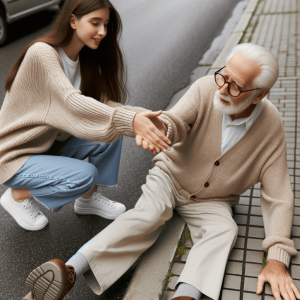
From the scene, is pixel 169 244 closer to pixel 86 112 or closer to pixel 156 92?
pixel 86 112

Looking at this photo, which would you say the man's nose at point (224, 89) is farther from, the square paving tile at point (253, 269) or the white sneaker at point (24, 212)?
the white sneaker at point (24, 212)

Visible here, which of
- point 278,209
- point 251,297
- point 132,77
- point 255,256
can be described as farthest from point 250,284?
point 132,77

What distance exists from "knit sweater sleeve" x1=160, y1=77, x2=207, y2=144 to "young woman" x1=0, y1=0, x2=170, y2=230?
0.21 metres

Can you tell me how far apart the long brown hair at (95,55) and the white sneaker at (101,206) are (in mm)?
820

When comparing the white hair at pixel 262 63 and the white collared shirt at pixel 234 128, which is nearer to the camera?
the white hair at pixel 262 63

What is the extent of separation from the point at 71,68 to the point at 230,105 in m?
1.22

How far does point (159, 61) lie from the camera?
7.59 m

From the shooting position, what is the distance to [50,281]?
2.38m

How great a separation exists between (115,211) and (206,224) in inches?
33.8

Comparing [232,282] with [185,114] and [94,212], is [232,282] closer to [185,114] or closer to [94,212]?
[185,114]

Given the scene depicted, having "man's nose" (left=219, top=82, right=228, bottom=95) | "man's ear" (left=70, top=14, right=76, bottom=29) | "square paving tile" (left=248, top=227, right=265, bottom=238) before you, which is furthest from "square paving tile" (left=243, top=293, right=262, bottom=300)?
→ "man's ear" (left=70, top=14, right=76, bottom=29)

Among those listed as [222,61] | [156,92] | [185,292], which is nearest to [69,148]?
[185,292]

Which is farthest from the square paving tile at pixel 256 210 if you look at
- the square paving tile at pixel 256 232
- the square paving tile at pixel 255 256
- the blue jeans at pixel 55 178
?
the blue jeans at pixel 55 178

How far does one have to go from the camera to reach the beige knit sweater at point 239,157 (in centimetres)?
280
